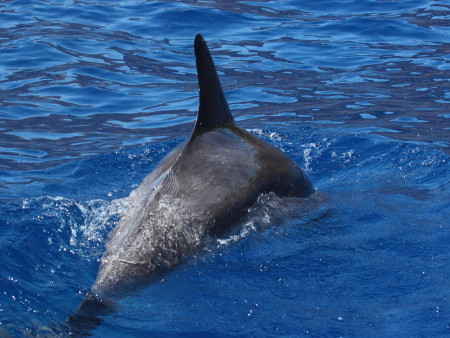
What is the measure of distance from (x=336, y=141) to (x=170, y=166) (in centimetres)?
490

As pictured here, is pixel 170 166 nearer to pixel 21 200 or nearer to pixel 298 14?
pixel 21 200

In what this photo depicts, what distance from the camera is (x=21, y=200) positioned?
9039 mm

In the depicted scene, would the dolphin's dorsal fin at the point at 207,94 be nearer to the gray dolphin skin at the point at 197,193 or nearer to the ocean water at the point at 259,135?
the gray dolphin skin at the point at 197,193

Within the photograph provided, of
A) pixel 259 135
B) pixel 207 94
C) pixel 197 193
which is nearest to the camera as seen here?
pixel 197 193

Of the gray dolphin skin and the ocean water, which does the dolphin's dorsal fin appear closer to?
the gray dolphin skin

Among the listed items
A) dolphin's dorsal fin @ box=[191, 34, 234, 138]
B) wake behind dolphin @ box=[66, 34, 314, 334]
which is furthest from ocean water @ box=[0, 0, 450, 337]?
dolphin's dorsal fin @ box=[191, 34, 234, 138]

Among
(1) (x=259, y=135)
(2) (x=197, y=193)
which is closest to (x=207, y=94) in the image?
(2) (x=197, y=193)

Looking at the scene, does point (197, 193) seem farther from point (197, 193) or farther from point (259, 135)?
point (259, 135)

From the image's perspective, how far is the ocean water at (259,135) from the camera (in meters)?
6.40

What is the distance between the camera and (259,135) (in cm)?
1237

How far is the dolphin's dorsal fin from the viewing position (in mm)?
7461

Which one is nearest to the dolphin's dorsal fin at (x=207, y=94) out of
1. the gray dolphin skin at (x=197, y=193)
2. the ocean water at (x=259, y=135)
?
the gray dolphin skin at (x=197, y=193)

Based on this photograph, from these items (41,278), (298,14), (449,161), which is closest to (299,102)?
(449,161)

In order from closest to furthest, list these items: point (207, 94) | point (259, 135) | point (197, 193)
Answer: point (197, 193), point (207, 94), point (259, 135)
